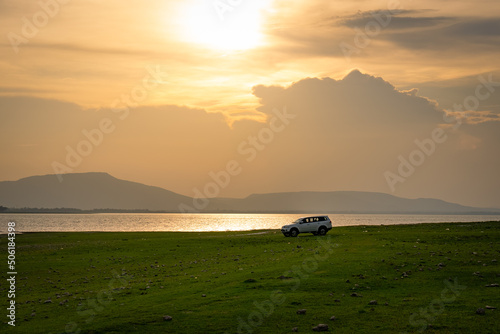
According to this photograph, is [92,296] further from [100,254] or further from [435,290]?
[100,254]

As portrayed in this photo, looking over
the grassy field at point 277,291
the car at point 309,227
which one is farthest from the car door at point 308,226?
the grassy field at point 277,291

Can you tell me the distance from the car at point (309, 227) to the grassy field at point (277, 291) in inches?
710

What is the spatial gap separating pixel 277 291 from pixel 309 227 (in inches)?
1483

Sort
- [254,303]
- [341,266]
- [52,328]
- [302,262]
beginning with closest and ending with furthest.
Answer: [52,328], [254,303], [341,266], [302,262]

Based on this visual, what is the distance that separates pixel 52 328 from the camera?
A: 1992cm

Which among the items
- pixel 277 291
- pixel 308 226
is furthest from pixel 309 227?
pixel 277 291

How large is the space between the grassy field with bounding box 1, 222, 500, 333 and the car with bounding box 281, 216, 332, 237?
18038 mm

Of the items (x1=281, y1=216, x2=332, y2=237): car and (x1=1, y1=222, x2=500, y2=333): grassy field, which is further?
(x1=281, y1=216, x2=332, y2=237): car

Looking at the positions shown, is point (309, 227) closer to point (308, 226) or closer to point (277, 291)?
point (308, 226)

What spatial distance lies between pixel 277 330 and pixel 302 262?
48.6 ft

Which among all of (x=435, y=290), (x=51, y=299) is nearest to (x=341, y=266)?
(x=435, y=290)

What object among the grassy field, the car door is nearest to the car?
the car door

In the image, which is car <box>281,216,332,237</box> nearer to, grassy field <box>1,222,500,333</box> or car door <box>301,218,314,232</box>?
car door <box>301,218,314,232</box>

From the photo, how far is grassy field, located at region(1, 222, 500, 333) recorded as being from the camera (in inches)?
750
